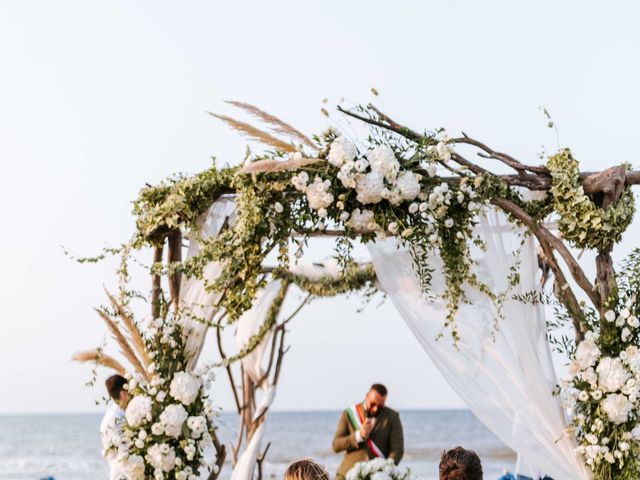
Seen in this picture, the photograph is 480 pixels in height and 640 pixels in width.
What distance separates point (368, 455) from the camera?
6.76m

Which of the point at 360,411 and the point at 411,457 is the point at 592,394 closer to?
the point at 360,411

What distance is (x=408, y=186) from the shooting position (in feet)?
14.7

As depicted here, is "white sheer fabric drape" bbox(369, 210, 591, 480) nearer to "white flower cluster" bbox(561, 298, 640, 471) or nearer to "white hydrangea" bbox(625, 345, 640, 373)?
"white flower cluster" bbox(561, 298, 640, 471)

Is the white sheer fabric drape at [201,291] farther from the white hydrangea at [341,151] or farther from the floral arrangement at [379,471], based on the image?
the floral arrangement at [379,471]

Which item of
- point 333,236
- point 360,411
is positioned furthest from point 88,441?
point 333,236

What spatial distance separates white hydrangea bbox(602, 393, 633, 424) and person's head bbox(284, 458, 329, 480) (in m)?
1.89

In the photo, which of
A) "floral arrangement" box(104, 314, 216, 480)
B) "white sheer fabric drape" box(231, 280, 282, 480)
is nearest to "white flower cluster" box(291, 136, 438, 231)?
"floral arrangement" box(104, 314, 216, 480)

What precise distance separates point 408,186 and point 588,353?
1235 millimetres

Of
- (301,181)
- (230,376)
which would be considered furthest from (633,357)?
(230,376)

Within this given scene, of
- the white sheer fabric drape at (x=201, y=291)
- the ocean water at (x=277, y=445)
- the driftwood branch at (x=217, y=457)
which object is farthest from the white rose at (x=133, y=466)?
the ocean water at (x=277, y=445)

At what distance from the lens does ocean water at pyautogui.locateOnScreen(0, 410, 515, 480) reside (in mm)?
19866

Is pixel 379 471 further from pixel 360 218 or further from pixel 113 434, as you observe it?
pixel 113 434

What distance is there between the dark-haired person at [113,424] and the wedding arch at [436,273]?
8 centimetres

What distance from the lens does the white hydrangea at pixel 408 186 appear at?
4.48 meters
